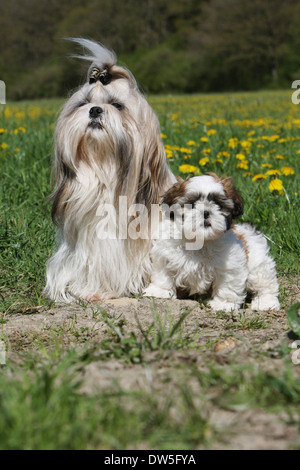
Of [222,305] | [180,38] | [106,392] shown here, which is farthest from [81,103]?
[180,38]

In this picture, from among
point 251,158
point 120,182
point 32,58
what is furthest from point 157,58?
point 120,182

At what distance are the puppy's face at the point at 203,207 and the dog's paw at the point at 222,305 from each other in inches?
16.9

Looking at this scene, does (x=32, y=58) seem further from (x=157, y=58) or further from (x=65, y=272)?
(x=65, y=272)

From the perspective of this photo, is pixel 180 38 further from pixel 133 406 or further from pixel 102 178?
pixel 133 406

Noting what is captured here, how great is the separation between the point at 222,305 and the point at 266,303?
1.04ft

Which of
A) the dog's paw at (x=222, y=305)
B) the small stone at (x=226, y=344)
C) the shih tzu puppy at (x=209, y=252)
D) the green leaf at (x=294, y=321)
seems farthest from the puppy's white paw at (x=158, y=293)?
the green leaf at (x=294, y=321)

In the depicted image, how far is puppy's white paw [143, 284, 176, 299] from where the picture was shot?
11.6 feet

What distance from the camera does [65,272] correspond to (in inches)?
145

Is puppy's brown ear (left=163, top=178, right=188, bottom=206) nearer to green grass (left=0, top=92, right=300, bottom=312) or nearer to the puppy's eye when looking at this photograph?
the puppy's eye

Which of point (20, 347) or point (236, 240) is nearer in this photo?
point (20, 347)

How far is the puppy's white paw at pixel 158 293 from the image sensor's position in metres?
3.54

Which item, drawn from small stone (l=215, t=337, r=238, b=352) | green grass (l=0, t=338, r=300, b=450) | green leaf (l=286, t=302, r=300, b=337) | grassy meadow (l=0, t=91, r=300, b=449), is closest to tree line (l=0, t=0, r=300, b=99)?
grassy meadow (l=0, t=91, r=300, b=449)

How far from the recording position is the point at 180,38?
43250mm
